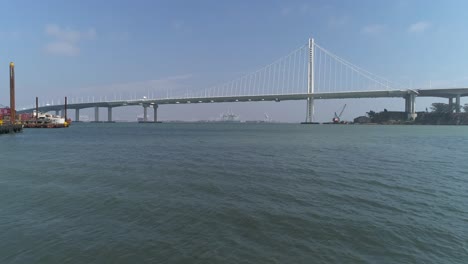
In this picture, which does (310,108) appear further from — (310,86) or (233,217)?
(233,217)

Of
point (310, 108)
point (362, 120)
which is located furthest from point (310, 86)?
point (362, 120)

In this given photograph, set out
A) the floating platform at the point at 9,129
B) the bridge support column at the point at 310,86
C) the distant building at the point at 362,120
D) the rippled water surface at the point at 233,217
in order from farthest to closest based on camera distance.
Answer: the distant building at the point at 362,120, the bridge support column at the point at 310,86, the floating platform at the point at 9,129, the rippled water surface at the point at 233,217

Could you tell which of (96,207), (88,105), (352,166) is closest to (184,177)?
(96,207)

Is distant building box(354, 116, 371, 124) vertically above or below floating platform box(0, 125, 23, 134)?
above

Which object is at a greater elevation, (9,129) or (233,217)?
(9,129)

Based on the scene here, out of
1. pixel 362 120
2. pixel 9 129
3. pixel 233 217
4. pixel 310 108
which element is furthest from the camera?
pixel 362 120

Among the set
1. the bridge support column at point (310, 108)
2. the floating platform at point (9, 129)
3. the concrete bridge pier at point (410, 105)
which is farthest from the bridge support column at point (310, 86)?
the floating platform at point (9, 129)

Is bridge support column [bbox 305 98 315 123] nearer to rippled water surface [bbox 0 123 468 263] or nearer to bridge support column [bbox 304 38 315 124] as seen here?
bridge support column [bbox 304 38 315 124]

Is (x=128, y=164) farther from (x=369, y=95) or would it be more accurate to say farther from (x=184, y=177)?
(x=369, y=95)

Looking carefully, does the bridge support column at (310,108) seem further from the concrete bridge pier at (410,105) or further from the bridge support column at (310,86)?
the concrete bridge pier at (410,105)

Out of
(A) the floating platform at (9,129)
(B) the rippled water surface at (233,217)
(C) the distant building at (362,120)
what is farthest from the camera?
(C) the distant building at (362,120)

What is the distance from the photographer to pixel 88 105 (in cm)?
12744

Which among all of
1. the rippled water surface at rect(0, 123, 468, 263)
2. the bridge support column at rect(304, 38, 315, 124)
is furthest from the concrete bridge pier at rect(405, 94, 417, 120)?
the rippled water surface at rect(0, 123, 468, 263)

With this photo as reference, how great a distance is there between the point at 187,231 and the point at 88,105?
13503 centimetres
